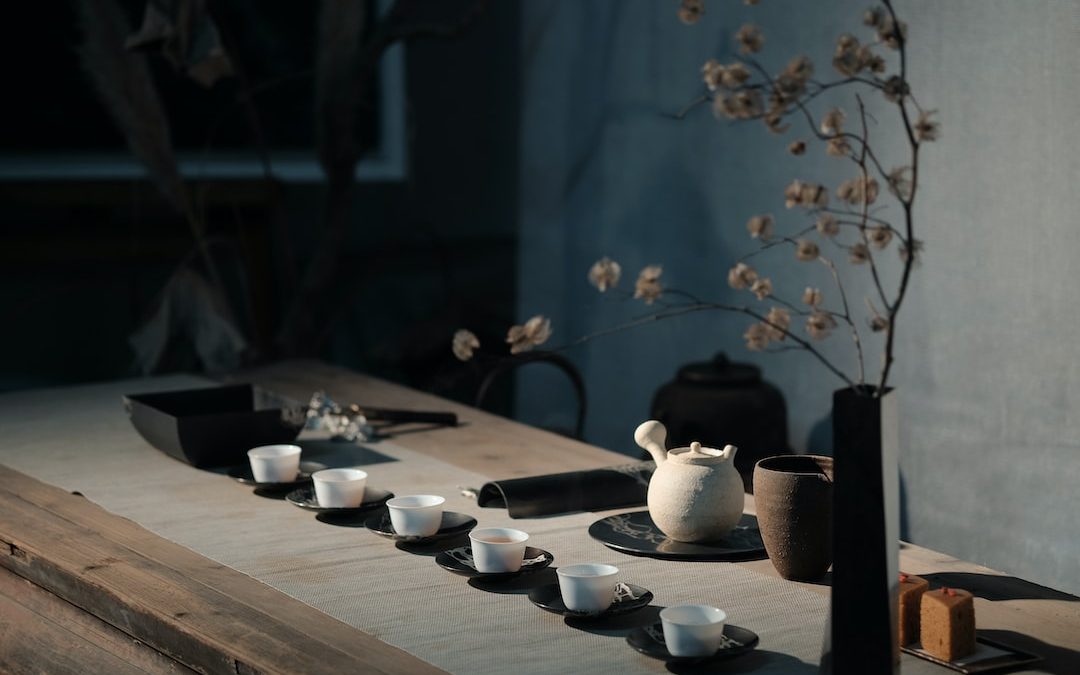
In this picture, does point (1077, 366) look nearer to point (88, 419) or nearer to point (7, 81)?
point (88, 419)

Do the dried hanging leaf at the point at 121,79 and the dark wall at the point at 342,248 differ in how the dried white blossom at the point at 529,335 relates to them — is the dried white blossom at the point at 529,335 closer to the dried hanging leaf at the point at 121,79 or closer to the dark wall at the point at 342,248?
the dark wall at the point at 342,248

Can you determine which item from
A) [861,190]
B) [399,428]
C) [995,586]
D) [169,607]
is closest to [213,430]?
[399,428]

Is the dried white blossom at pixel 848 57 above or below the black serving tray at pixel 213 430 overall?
above

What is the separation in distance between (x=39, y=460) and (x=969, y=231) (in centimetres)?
194

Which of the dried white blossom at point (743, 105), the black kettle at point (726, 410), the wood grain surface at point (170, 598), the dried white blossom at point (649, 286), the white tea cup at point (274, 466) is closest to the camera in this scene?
the dried white blossom at point (743, 105)

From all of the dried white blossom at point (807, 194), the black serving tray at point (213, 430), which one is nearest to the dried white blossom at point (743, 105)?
the dried white blossom at point (807, 194)

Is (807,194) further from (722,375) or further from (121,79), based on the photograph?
(121,79)

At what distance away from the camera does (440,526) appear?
1.79 m

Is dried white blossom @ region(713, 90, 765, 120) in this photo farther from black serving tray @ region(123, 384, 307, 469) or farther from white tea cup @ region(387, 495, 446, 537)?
black serving tray @ region(123, 384, 307, 469)

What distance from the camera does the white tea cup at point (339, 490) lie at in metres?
1.90

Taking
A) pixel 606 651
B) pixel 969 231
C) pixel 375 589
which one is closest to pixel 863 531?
pixel 606 651

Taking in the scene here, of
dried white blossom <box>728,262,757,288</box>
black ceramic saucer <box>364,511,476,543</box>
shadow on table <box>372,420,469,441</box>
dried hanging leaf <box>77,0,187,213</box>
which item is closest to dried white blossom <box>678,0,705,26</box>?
dried white blossom <box>728,262,757,288</box>

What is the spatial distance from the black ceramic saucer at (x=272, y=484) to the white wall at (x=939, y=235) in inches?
62.1

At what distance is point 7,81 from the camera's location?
4344mm
